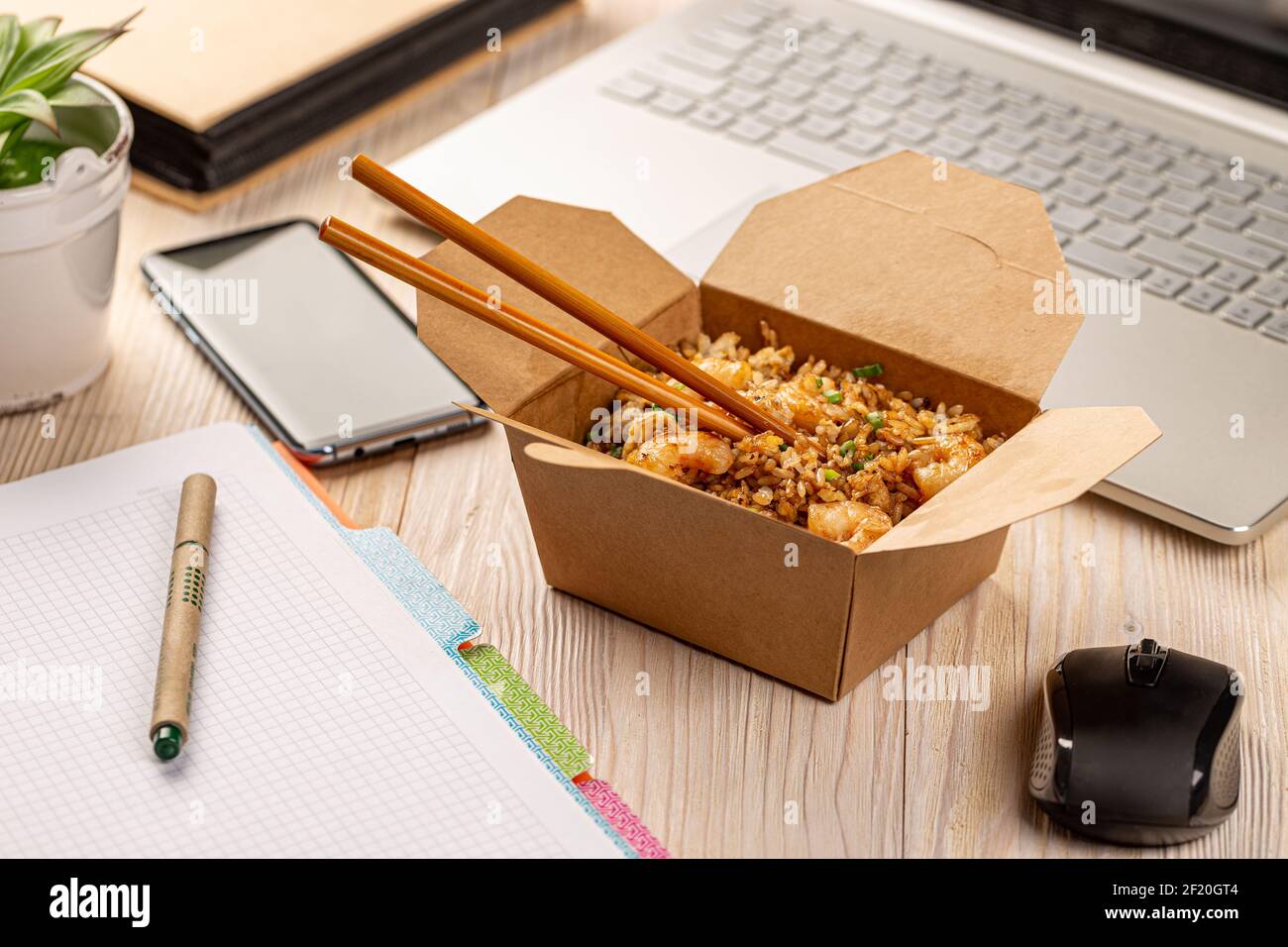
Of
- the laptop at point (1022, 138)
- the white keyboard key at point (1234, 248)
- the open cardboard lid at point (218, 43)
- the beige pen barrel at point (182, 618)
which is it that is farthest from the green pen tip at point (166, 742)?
the white keyboard key at point (1234, 248)

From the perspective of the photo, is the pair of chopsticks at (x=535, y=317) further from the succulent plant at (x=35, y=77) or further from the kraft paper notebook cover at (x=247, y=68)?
the kraft paper notebook cover at (x=247, y=68)

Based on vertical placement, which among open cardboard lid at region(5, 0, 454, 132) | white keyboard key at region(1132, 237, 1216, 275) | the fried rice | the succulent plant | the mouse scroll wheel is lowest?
white keyboard key at region(1132, 237, 1216, 275)

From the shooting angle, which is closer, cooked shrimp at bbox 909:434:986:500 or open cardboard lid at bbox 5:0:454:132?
cooked shrimp at bbox 909:434:986:500

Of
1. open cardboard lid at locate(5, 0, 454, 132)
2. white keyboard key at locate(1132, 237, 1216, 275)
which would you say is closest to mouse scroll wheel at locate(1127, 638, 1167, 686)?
white keyboard key at locate(1132, 237, 1216, 275)

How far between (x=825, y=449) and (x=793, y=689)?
0.15 metres

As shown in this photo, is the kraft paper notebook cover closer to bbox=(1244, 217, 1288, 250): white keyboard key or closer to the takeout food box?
the takeout food box

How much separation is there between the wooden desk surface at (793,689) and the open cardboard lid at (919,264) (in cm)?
15

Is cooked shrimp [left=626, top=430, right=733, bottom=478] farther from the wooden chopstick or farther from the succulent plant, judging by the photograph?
the succulent plant

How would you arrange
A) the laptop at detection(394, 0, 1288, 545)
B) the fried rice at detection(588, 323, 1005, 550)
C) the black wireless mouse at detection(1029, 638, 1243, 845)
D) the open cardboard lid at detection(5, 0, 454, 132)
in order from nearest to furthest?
the black wireless mouse at detection(1029, 638, 1243, 845) → the fried rice at detection(588, 323, 1005, 550) → the laptop at detection(394, 0, 1288, 545) → the open cardboard lid at detection(5, 0, 454, 132)

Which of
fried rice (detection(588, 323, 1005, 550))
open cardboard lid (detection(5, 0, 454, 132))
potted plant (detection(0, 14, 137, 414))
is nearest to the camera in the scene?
fried rice (detection(588, 323, 1005, 550))

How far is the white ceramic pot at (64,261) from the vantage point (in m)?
0.95

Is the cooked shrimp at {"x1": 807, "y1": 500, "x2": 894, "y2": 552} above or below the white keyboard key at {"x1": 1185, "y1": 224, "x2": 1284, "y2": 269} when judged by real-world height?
above

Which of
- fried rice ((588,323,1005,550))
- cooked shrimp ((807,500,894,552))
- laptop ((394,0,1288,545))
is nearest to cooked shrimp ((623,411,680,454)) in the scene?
fried rice ((588,323,1005,550))

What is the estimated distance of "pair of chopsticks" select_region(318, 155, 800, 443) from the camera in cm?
76
